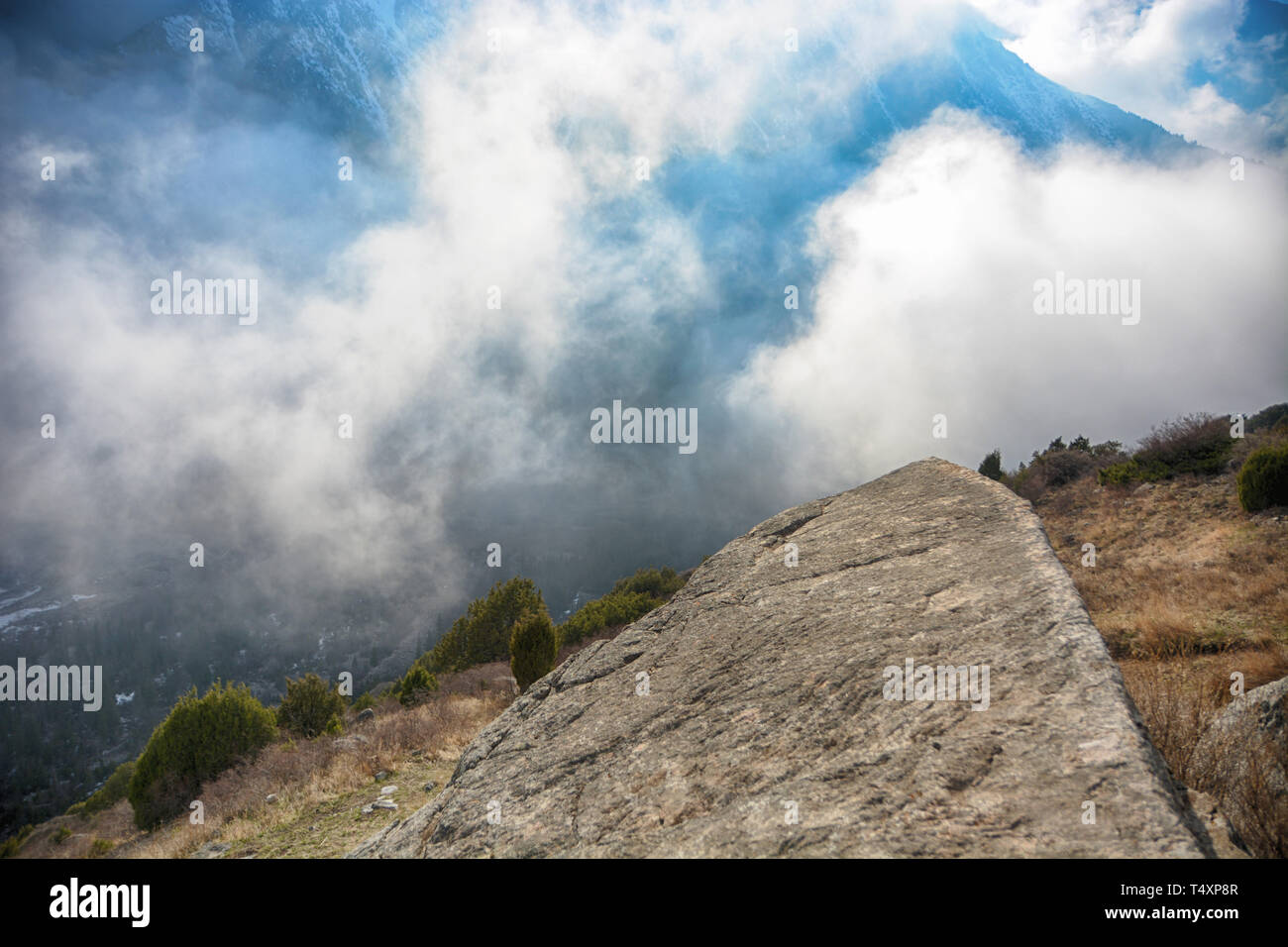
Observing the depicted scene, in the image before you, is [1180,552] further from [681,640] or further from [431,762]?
[431,762]

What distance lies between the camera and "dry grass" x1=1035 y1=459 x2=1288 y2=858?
4.12 m

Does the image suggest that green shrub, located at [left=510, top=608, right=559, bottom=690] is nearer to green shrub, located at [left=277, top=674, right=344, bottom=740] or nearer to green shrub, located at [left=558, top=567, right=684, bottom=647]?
green shrub, located at [left=277, top=674, right=344, bottom=740]

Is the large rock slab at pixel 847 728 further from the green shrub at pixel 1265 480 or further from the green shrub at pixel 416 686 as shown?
the green shrub at pixel 416 686

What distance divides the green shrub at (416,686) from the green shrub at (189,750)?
22.6 ft

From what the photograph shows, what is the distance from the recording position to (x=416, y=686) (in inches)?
1058

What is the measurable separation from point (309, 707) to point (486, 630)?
48.8ft

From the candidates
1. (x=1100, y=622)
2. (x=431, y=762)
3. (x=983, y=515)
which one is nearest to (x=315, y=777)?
(x=431, y=762)

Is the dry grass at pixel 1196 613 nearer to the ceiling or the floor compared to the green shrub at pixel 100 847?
nearer to the ceiling

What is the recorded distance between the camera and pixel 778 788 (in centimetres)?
351

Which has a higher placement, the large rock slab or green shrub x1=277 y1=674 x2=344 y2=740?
the large rock slab

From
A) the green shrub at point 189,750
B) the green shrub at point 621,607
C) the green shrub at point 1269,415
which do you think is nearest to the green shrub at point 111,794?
the green shrub at point 189,750

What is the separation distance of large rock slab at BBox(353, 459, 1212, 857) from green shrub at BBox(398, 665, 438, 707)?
2225 cm

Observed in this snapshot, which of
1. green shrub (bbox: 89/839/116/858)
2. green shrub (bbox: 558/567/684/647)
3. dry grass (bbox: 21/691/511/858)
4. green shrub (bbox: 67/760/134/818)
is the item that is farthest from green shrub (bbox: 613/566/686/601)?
green shrub (bbox: 67/760/134/818)

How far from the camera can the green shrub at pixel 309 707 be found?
22.0 m
